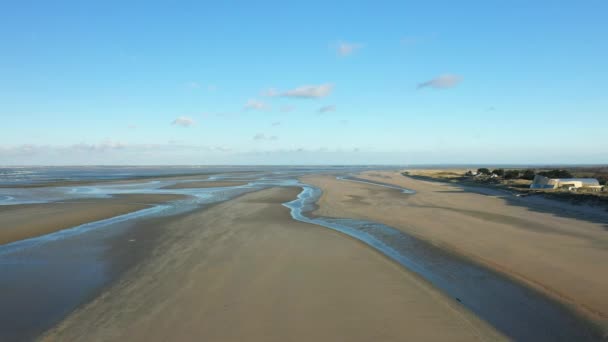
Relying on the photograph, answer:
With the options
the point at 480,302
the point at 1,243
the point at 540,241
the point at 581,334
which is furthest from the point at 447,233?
the point at 1,243

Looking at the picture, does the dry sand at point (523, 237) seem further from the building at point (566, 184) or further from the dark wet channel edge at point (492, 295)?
the building at point (566, 184)

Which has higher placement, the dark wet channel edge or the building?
the building

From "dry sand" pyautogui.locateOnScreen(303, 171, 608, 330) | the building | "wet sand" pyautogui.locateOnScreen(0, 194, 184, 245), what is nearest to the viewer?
"dry sand" pyautogui.locateOnScreen(303, 171, 608, 330)

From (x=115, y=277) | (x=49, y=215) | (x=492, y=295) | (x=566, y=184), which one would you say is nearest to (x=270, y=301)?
(x=115, y=277)

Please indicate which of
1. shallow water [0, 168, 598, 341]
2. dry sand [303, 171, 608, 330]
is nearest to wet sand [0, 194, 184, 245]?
shallow water [0, 168, 598, 341]

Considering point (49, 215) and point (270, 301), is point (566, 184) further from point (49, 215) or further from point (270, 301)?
point (49, 215)

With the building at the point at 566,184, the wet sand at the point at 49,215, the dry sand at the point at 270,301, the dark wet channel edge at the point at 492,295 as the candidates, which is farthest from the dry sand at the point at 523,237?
the wet sand at the point at 49,215

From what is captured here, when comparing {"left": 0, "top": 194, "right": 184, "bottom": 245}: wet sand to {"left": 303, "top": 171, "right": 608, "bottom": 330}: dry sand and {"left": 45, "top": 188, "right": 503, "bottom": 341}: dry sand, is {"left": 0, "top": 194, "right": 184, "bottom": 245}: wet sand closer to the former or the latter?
{"left": 45, "top": 188, "right": 503, "bottom": 341}: dry sand
